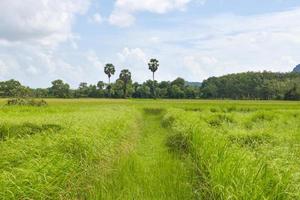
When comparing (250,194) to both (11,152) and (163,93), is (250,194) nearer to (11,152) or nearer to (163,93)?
(11,152)

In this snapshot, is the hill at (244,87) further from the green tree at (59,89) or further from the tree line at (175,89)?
the green tree at (59,89)

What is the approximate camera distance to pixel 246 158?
367 inches

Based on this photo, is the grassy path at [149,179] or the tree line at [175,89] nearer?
the grassy path at [149,179]

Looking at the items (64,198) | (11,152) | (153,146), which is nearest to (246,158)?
(64,198)

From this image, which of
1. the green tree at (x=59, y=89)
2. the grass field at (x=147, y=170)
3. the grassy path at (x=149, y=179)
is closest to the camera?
the grass field at (x=147, y=170)

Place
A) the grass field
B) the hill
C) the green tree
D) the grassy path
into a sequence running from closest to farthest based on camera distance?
the grass field
the grassy path
the green tree
the hill

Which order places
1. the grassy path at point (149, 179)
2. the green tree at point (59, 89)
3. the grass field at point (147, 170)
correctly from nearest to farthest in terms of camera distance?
1. the grass field at point (147, 170)
2. the grassy path at point (149, 179)
3. the green tree at point (59, 89)

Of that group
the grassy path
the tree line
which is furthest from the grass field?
the tree line

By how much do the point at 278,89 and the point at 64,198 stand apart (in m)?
124

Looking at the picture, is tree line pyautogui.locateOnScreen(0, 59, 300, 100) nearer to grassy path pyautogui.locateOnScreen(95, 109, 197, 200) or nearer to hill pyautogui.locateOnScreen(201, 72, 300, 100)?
hill pyautogui.locateOnScreen(201, 72, 300, 100)

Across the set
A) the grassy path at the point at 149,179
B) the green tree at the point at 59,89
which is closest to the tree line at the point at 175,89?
the green tree at the point at 59,89

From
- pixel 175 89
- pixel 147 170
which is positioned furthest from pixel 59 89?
pixel 147 170

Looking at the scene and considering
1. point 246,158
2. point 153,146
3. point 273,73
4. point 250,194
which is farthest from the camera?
point 273,73

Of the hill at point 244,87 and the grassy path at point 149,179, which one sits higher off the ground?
the hill at point 244,87
